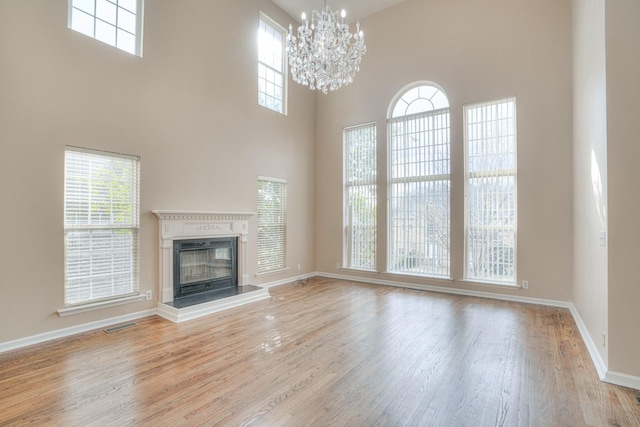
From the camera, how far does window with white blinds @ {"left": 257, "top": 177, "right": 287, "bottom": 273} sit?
19.7ft

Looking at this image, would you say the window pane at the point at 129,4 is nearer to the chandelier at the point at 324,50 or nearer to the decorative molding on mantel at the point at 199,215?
the chandelier at the point at 324,50

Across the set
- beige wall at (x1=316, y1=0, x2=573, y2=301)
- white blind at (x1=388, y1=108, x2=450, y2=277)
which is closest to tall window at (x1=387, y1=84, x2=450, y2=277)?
white blind at (x1=388, y1=108, x2=450, y2=277)

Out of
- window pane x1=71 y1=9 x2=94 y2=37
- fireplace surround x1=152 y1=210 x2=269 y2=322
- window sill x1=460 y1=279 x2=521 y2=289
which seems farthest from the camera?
window sill x1=460 y1=279 x2=521 y2=289

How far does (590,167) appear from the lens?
326 centimetres

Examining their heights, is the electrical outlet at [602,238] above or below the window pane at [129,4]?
below

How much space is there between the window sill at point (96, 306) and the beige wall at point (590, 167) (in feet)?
16.6

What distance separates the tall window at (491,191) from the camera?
5.05 meters

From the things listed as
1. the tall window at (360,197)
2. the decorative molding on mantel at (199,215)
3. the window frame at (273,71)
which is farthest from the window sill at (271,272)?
the window frame at (273,71)

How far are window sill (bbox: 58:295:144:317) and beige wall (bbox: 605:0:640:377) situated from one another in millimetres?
5048

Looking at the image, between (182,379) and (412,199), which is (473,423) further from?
(412,199)

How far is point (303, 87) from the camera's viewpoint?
6863 millimetres

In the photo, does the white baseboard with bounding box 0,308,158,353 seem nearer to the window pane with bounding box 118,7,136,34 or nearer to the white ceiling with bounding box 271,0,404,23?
the window pane with bounding box 118,7,136,34

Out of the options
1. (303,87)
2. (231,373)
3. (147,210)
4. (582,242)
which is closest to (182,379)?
(231,373)

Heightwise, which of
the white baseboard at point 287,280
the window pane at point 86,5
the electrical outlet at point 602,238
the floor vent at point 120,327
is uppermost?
the window pane at point 86,5
